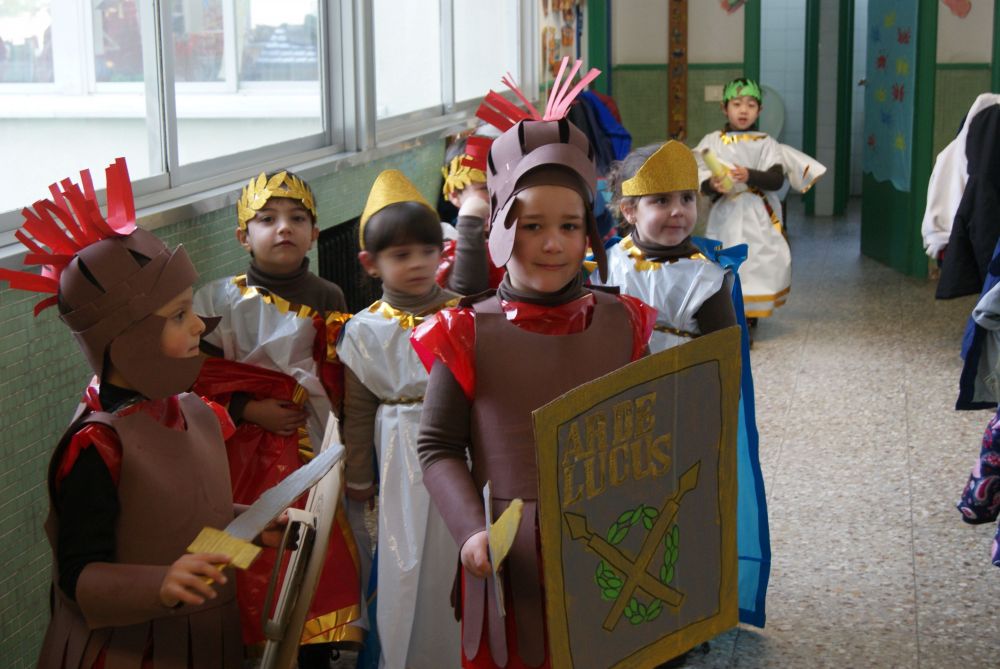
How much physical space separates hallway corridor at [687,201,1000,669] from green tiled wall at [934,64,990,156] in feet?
4.62

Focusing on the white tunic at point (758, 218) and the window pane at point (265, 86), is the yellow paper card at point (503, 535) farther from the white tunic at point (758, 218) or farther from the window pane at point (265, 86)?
the white tunic at point (758, 218)

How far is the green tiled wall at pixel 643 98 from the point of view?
8445 millimetres

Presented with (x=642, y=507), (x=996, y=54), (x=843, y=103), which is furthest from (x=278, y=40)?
(x=843, y=103)

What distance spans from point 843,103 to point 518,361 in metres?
9.19

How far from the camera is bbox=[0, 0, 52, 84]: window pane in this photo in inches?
97.8

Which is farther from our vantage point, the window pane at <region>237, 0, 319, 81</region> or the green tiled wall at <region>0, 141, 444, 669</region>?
the window pane at <region>237, 0, 319, 81</region>

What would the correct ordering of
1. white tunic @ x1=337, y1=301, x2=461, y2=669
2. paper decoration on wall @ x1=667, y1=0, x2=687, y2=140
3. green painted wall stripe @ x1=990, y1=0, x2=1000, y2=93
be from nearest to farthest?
1. white tunic @ x1=337, y1=301, x2=461, y2=669
2. green painted wall stripe @ x1=990, y1=0, x2=1000, y2=93
3. paper decoration on wall @ x1=667, y1=0, x2=687, y2=140

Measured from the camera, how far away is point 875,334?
596 cm

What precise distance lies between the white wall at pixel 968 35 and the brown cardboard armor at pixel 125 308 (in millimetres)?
6828

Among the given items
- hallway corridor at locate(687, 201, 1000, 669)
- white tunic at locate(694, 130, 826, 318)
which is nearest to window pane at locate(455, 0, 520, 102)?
white tunic at locate(694, 130, 826, 318)

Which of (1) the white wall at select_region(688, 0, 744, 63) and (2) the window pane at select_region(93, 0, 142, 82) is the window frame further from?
(1) the white wall at select_region(688, 0, 744, 63)

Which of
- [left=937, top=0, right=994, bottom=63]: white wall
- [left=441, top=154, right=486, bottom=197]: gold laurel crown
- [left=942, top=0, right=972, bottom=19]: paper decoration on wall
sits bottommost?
[left=441, top=154, right=486, bottom=197]: gold laurel crown

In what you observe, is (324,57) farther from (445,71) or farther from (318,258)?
(445,71)

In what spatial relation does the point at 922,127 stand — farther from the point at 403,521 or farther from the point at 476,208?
the point at 403,521
